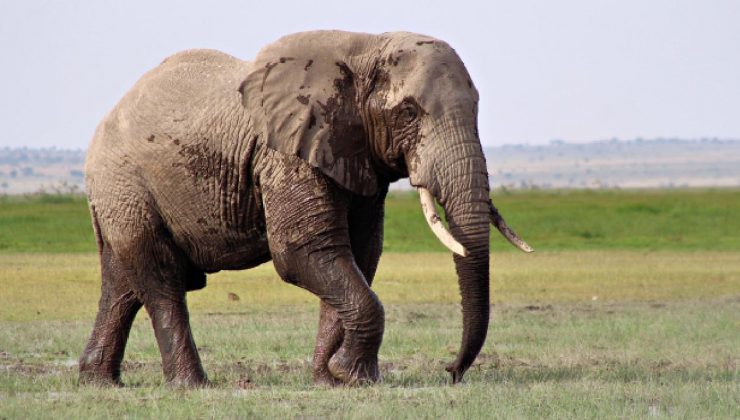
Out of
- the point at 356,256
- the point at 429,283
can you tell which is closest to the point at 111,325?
the point at 356,256

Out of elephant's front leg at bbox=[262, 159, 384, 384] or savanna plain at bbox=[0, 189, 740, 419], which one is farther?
elephant's front leg at bbox=[262, 159, 384, 384]

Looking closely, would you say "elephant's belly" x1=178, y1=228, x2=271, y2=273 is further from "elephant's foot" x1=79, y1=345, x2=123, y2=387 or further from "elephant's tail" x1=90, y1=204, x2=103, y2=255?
"elephant's foot" x1=79, y1=345, x2=123, y2=387

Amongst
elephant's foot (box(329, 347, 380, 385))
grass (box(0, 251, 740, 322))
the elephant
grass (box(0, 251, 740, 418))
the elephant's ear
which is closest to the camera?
grass (box(0, 251, 740, 418))

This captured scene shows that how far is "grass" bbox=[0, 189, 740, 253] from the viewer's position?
116ft

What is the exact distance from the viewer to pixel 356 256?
12.2 meters

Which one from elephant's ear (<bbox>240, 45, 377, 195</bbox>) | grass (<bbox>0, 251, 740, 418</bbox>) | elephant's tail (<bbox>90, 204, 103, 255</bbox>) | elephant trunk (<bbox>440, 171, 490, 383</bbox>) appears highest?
elephant's ear (<bbox>240, 45, 377, 195</bbox>)

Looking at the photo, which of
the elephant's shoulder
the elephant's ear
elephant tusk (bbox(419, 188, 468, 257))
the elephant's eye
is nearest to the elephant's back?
the elephant's shoulder

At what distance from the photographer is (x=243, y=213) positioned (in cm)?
1192

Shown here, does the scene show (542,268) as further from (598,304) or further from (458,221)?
(458,221)

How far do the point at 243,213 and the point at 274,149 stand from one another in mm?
642

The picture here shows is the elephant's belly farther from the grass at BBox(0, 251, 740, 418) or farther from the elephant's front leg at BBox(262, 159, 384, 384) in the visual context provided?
the grass at BBox(0, 251, 740, 418)

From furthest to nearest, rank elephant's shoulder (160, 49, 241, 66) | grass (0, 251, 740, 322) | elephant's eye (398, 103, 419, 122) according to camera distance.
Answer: grass (0, 251, 740, 322) → elephant's shoulder (160, 49, 241, 66) → elephant's eye (398, 103, 419, 122)

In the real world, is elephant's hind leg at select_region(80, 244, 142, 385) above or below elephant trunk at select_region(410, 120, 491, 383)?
below

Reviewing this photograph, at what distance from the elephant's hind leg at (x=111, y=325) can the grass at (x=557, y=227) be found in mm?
20067
